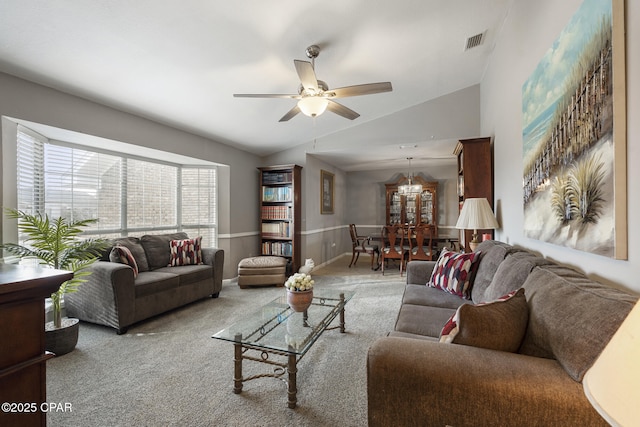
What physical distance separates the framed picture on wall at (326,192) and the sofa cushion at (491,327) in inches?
190

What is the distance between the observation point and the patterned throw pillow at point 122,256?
298 cm

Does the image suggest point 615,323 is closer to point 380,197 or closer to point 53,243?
point 53,243

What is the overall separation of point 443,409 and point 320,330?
118cm

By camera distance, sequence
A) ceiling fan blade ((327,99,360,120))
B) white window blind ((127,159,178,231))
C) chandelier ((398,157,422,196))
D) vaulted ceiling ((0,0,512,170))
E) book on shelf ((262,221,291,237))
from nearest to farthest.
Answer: vaulted ceiling ((0,0,512,170))
ceiling fan blade ((327,99,360,120))
white window blind ((127,159,178,231))
book on shelf ((262,221,291,237))
chandelier ((398,157,422,196))

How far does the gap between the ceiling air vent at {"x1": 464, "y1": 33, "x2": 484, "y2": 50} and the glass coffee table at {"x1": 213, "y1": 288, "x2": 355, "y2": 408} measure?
3.00 metres

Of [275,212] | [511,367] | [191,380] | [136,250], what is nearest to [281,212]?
[275,212]

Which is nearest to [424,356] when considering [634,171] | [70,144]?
[634,171]

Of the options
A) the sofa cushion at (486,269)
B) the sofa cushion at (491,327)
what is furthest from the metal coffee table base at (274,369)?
the sofa cushion at (486,269)

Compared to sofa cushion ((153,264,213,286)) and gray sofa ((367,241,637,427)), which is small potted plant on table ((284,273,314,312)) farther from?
sofa cushion ((153,264,213,286))

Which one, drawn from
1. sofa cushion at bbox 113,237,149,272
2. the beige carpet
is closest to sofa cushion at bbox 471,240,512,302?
the beige carpet

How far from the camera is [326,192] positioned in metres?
6.15

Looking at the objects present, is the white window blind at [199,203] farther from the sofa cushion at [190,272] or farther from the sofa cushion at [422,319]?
the sofa cushion at [422,319]

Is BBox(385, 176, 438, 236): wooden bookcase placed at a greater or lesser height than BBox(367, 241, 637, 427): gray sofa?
greater

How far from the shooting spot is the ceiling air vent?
2852 mm
